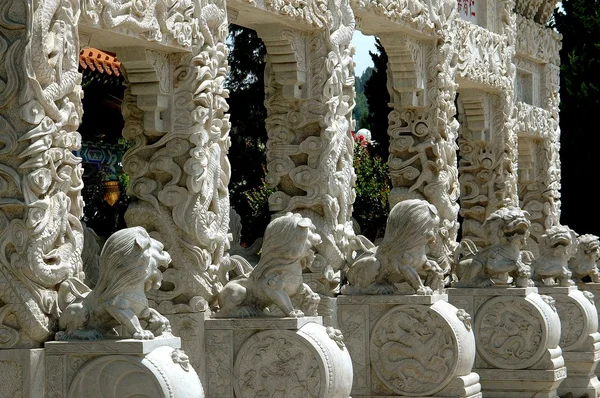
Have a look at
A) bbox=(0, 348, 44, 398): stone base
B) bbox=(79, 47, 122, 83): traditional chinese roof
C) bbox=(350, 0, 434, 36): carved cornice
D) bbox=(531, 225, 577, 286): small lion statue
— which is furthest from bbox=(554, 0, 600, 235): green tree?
bbox=(0, 348, 44, 398): stone base

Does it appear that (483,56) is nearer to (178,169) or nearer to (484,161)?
(484,161)

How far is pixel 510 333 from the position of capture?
567 inches

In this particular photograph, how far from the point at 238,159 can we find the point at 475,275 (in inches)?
313

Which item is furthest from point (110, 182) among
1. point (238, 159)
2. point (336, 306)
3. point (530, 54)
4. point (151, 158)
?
point (151, 158)

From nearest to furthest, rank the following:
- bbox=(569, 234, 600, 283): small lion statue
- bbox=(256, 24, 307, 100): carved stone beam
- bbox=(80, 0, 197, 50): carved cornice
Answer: bbox=(80, 0, 197, 50): carved cornice, bbox=(256, 24, 307, 100): carved stone beam, bbox=(569, 234, 600, 283): small lion statue

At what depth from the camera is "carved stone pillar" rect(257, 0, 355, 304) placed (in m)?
11.9

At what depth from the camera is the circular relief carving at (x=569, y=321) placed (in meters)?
16.0

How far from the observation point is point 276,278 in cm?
988

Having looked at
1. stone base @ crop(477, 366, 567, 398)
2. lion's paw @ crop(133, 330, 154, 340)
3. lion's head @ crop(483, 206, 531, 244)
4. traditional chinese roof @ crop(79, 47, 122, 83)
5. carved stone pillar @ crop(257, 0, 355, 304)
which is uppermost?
traditional chinese roof @ crop(79, 47, 122, 83)

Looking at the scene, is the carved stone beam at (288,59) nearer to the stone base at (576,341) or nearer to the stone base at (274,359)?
the stone base at (274,359)

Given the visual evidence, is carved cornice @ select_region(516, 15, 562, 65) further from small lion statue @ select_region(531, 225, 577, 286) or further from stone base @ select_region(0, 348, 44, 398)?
stone base @ select_region(0, 348, 44, 398)

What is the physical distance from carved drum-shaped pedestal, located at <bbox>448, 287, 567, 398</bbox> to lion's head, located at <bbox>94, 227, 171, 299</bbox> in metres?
6.74

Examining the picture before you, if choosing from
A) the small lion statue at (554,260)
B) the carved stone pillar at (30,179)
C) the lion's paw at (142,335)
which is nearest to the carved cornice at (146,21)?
the carved stone pillar at (30,179)

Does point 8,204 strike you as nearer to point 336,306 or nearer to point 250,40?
point 336,306
